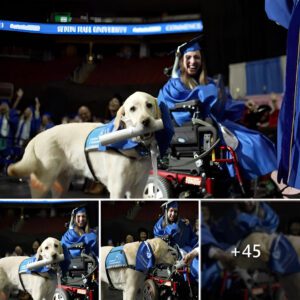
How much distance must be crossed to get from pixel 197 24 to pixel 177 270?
110cm

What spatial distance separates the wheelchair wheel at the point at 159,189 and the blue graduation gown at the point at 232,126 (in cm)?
28

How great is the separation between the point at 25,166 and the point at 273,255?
109cm

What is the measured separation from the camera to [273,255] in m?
1.97

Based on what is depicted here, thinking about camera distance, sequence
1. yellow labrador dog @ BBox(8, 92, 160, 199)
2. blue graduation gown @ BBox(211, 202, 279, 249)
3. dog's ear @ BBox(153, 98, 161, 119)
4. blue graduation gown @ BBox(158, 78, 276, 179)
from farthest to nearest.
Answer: blue graduation gown @ BBox(158, 78, 276, 179)
yellow labrador dog @ BBox(8, 92, 160, 199)
dog's ear @ BBox(153, 98, 161, 119)
blue graduation gown @ BBox(211, 202, 279, 249)

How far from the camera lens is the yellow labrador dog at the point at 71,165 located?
2453mm

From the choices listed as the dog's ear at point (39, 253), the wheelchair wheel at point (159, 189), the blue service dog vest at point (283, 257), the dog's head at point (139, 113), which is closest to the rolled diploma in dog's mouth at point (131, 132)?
the dog's head at point (139, 113)

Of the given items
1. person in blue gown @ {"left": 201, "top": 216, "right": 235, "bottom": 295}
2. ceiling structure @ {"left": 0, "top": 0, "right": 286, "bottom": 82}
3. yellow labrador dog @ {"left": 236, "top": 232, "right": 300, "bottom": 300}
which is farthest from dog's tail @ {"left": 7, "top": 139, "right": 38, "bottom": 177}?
yellow labrador dog @ {"left": 236, "top": 232, "right": 300, "bottom": 300}

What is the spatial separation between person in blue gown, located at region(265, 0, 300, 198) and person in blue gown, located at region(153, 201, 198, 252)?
1.46 ft

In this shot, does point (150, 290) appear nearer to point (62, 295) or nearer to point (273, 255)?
point (62, 295)

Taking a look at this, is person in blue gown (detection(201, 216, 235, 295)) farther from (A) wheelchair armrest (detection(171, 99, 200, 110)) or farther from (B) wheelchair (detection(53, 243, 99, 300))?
(A) wheelchair armrest (detection(171, 99, 200, 110))

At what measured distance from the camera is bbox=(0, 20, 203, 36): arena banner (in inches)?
101

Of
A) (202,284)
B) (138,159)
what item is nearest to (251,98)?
(138,159)

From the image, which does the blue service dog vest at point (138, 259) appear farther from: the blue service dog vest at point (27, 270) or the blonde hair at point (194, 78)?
the blonde hair at point (194, 78)

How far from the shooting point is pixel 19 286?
7.28 feet
